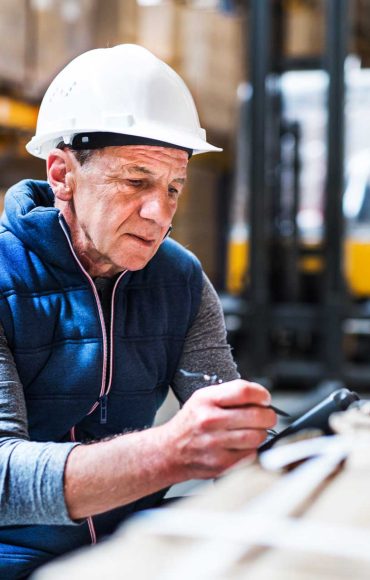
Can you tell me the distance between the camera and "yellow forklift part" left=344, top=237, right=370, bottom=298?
250 inches

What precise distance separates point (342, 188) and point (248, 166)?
31.3 inches

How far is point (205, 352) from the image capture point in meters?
1.94

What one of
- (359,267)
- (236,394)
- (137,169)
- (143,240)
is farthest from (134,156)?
(359,267)

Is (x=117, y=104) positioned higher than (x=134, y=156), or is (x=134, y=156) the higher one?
(x=117, y=104)

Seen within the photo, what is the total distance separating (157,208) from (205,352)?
1.33 ft

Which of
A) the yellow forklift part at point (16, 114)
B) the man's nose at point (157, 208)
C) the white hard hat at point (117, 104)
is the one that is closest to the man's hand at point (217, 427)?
the man's nose at point (157, 208)

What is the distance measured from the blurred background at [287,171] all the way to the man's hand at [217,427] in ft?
14.2

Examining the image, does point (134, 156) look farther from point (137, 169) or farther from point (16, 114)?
point (16, 114)

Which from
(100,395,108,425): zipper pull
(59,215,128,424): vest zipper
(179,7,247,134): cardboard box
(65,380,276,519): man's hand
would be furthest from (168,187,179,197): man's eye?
(179,7,247,134): cardboard box

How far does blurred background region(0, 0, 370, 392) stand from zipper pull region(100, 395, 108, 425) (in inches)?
155

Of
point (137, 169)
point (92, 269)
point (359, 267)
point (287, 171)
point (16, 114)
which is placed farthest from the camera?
point (287, 171)

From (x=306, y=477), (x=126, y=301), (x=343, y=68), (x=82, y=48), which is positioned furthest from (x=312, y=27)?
(x=306, y=477)

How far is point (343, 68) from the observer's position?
19.7 ft

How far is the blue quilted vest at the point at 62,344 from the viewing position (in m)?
1.67
